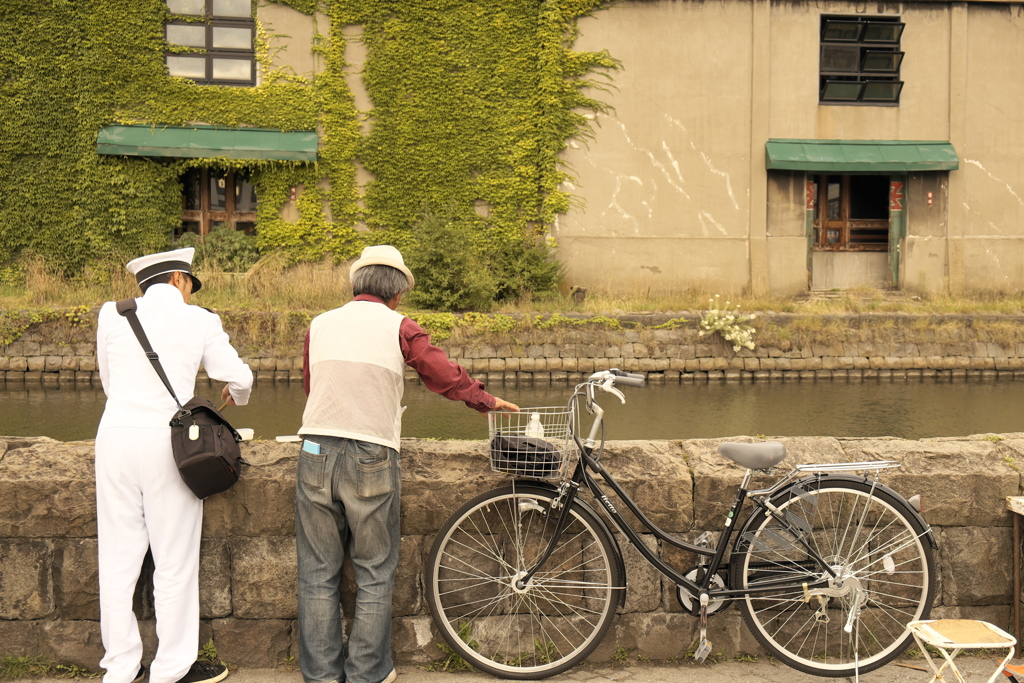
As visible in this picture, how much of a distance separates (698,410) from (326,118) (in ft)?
38.4

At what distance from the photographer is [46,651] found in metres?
3.57

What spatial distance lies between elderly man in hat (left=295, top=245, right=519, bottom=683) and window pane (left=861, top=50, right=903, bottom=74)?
20.6 metres

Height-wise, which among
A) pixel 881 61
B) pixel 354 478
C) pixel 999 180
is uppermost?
pixel 881 61

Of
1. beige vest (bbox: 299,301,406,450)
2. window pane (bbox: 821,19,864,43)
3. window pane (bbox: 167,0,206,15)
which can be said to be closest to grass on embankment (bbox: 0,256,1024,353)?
window pane (bbox: 167,0,206,15)

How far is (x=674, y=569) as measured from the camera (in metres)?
3.68

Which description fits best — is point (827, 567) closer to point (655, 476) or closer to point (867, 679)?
point (867, 679)

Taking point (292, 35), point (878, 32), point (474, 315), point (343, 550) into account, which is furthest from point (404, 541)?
point (878, 32)

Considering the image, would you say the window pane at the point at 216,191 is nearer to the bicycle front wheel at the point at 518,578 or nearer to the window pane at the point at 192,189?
the window pane at the point at 192,189

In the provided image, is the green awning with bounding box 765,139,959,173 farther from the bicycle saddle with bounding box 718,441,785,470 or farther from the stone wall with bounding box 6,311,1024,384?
the bicycle saddle with bounding box 718,441,785,470

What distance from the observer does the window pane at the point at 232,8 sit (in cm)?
1992

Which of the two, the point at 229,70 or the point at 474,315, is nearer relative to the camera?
the point at 474,315

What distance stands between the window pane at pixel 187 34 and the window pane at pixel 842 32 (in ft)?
46.3

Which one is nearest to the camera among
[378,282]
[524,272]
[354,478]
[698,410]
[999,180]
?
[354,478]

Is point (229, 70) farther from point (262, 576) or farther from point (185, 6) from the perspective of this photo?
point (262, 576)
